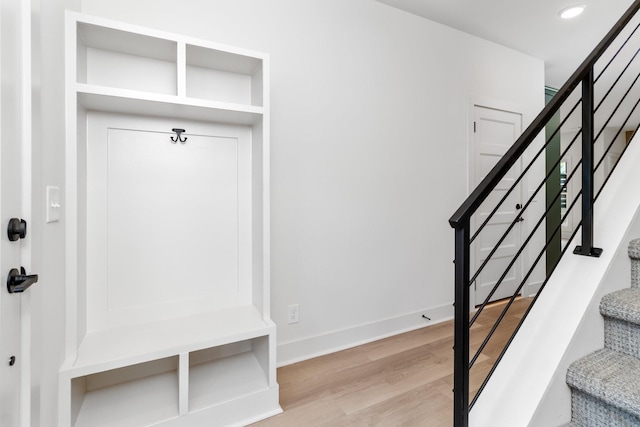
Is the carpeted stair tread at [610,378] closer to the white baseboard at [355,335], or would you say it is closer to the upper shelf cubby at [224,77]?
the white baseboard at [355,335]

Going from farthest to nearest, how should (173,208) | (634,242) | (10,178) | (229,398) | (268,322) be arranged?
(173,208) → (268,322) → (229,398) → (634,242) → (10,178)

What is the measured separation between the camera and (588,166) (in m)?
1.17

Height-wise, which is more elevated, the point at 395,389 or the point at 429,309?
the point at 429,309

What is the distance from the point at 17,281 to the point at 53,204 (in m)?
0.47

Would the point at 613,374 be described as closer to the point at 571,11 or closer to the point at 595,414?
the point at 595,414

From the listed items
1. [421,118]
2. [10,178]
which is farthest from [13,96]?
[421,118]

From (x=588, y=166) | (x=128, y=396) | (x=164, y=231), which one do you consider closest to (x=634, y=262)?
(x=588, y=166)

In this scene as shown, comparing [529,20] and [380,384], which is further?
[529,20]

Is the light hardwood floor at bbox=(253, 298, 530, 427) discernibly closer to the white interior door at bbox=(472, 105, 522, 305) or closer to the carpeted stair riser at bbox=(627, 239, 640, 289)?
the white interior door at bbox=(472, 105, 522, 305)

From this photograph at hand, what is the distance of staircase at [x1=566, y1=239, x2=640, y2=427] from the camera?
86 centimetres

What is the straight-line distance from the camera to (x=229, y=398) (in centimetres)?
156

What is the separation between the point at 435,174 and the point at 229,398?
2.28 meters

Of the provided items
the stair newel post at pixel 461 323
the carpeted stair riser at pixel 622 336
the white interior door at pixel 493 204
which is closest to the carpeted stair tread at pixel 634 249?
the carpeted stair riser at pixel 622 336

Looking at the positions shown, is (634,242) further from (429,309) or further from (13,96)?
(13,96)
